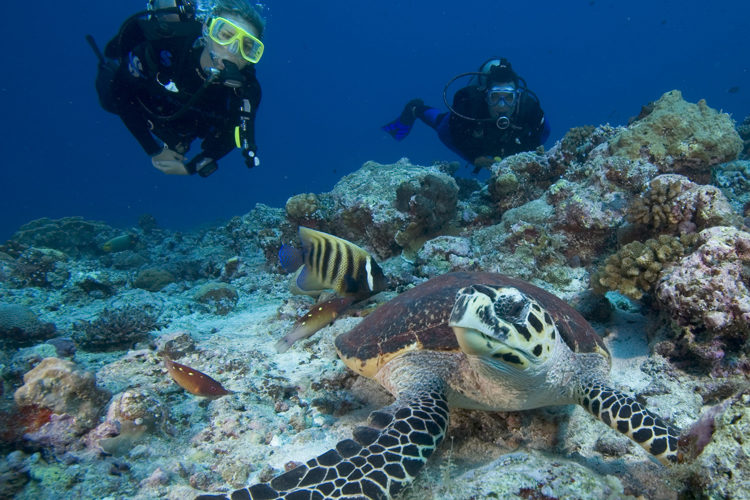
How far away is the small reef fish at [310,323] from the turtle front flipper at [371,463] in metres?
1.87

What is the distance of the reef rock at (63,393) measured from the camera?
2.34 meters

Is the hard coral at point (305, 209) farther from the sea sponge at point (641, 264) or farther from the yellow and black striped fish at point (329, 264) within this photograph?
the sea sponge at point (641, 264)

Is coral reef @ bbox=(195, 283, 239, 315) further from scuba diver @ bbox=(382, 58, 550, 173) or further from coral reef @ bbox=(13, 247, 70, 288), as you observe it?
scuba diver @ bbox=(382, 58, 550, 173)

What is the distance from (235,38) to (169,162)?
229 centimetres

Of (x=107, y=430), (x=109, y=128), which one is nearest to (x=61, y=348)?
(x=107, y=430)

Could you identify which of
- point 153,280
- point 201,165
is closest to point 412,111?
point 201,165

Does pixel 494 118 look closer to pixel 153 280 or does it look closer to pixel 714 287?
pixel 714 287

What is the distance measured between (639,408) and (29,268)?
905 cm

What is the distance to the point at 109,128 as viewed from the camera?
297 ft

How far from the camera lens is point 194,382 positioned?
9.03ft

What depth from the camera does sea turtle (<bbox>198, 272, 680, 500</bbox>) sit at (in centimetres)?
168

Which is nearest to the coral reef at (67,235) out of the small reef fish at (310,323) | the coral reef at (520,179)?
the small reef fish at (310,323)

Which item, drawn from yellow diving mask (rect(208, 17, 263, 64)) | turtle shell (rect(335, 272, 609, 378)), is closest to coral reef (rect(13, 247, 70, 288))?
yellow diving mask (rect(208, 17, 263, 64))

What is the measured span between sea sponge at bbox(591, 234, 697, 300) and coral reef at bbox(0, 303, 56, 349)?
6204mm
